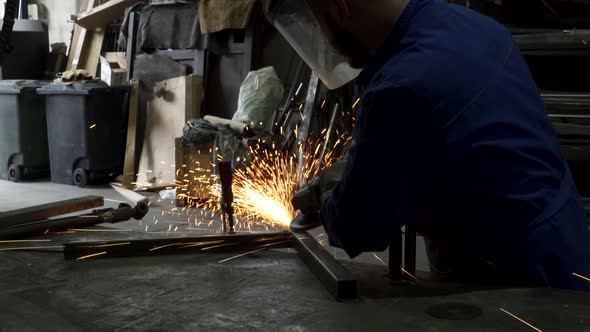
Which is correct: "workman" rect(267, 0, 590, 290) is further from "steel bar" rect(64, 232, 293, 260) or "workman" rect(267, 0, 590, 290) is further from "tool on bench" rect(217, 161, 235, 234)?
"tool on bench" rect(217, 161, 235, 234)

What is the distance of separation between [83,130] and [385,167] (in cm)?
557

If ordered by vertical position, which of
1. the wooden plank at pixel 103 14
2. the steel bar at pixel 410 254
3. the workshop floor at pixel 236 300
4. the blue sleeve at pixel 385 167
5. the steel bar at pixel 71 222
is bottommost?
the workshop floor at pixel 236 300

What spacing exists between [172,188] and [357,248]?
16.2 ft

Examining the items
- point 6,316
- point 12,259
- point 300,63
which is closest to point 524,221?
point 6,316

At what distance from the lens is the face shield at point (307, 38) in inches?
113

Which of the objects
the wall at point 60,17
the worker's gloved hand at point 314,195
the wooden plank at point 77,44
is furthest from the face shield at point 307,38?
the wall at point 60,17

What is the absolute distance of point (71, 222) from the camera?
90.3 inches

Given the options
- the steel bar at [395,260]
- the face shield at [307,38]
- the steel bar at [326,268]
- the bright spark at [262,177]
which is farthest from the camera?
the bright spark at [262,177]

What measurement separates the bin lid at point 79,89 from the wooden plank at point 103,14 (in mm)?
1468

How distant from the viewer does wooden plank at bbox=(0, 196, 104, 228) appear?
227 centimetres

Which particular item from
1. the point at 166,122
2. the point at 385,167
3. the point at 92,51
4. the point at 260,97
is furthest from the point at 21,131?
the point at 385,167

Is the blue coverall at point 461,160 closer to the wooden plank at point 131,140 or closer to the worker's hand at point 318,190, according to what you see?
the worker's hand at point 318,190

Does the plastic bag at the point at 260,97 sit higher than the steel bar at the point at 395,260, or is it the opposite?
the plastic bag at the point at 260,97

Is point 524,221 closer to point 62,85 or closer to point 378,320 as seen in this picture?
point 378,320
